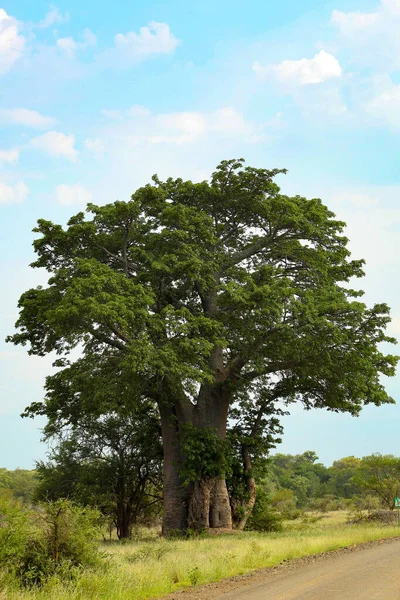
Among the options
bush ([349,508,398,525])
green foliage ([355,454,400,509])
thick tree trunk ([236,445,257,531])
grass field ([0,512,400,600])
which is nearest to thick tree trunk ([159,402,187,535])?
thick tree trunk ([236,445,257,531])

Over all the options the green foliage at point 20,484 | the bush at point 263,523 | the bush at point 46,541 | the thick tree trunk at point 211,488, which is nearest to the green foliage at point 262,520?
the bush at point 263,523

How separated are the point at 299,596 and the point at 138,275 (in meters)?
14.8

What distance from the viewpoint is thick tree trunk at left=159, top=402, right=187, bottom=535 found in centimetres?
2266

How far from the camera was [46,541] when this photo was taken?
33.5ft

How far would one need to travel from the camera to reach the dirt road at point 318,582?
30.3 ft

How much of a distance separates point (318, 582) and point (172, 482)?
13327mm

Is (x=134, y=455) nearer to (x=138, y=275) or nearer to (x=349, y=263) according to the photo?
(x=138, y=275)

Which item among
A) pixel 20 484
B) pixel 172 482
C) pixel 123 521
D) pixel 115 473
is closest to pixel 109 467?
pixel 115 473

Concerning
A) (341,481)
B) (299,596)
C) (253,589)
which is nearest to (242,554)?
(253,589)

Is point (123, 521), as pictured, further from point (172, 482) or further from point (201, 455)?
point (201, 455)

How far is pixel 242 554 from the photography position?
45.8 feet

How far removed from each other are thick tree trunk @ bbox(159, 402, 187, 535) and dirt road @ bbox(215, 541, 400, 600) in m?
9.86

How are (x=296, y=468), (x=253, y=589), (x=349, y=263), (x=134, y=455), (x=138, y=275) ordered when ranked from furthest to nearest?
(x=296, y=468) < (x=134, y=455) < (x=349, y=263) < (x=138, y=275) < (x=253, y=589)

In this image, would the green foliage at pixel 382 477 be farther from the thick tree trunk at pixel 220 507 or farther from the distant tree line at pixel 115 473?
the thick tree trunk at pixel 220 507
